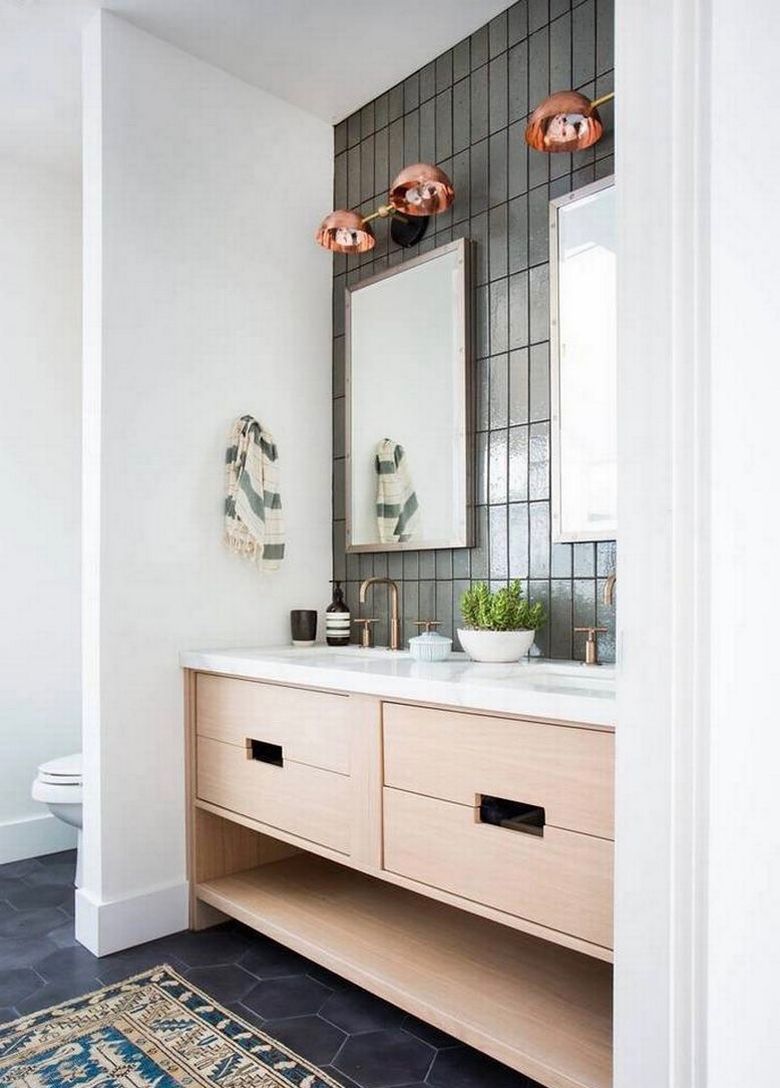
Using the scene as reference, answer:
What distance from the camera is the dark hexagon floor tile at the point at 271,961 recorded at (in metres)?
2.20

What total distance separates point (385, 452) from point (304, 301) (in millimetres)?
635

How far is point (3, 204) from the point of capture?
3.26m

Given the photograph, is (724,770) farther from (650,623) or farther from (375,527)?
(375,527)

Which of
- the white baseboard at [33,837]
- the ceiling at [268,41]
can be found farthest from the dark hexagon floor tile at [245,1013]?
the ceiling at [268,41]

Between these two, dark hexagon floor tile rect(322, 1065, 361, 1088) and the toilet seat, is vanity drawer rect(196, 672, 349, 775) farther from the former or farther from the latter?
dark hexagon floor tile rect(322, 1065, 361, 1088)

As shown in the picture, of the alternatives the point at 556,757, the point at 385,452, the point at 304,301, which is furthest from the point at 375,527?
the point at 556,757

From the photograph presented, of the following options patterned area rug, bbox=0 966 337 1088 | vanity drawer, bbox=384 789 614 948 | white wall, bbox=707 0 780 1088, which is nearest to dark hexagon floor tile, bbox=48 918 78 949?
patterned area rug, bbox=0 966 337 1088

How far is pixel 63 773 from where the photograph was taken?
104 inches

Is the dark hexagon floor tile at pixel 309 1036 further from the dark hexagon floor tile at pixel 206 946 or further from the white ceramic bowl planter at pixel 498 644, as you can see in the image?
the white ceramic bowl planter at pixel 498 644

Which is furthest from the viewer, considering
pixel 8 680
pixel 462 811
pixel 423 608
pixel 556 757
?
pixel 8 680

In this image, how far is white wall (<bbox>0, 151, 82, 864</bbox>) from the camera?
3.23 metres

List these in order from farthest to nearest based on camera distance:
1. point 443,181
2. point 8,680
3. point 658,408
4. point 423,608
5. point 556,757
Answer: point 8,680 < point 423,608 < point 443,181 < point 556,757 < point 658,408

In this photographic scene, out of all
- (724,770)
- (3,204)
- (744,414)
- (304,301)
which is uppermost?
(3,204)

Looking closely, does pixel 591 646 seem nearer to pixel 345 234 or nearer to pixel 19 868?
pixel 345 234
